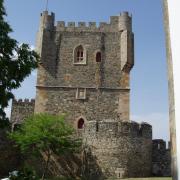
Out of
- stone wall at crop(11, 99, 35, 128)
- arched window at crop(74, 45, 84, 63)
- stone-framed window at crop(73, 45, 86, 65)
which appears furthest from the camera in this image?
stone wall at crop(11, 99, 35, 128)

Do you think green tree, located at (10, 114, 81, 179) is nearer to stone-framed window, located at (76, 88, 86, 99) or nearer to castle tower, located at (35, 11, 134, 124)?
castle tower, located at (35, 11, 134, 124)

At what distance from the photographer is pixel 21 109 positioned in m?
30.0

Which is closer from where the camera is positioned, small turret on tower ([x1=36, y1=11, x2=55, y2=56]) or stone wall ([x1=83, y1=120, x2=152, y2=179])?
stone wall ([x1=83, y1=120, x2=152, y2=179])

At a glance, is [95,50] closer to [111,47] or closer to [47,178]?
[111,47]

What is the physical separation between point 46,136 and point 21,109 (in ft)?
35.3

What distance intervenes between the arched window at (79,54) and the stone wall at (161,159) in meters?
7.39

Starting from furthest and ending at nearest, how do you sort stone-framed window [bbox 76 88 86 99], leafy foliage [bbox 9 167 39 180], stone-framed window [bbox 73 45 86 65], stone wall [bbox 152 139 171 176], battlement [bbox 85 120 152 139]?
stone-framed window [bbox 73 45 86 65]
stone-framed window [bbox 76 88 86 99]
stone wall [bbox 152 139 171 176]
battlement [bbox 85 120 152 139]
leafy foliage [bbox 9 167 39 180]

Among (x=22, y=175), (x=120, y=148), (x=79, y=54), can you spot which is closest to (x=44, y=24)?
(x=79, y=54)

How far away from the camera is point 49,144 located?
65.5 feet

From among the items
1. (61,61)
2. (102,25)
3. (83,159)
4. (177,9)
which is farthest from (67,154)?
(177,9)

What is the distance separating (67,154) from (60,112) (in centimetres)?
311

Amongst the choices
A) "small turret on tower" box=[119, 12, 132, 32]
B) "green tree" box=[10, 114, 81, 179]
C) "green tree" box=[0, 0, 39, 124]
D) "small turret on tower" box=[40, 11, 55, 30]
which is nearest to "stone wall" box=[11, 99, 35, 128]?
"small turret on tower" box=[40, 11, 55, 30]

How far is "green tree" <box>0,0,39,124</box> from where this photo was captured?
30.8 ft

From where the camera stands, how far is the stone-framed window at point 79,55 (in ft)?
84.0
